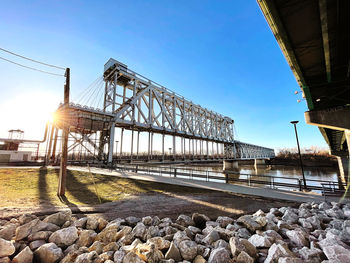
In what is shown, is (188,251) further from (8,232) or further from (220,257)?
(8,232)

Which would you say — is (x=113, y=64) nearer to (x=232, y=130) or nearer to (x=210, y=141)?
(x=210, y=141)

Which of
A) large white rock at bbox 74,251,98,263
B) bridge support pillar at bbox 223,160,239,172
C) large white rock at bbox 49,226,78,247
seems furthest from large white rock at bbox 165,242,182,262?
bridge support pillar at bbox 223,160,239,172

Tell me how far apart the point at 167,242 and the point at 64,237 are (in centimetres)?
272

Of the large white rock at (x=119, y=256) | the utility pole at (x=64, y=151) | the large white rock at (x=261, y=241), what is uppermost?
the utility pole at (x=64, y=151)

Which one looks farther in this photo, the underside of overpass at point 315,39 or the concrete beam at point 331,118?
the concrete beam at point 331,118

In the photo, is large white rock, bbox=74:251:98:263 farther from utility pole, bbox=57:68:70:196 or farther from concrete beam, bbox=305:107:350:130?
concrete beam, bbox=305:107:350:130

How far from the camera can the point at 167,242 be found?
144 inches

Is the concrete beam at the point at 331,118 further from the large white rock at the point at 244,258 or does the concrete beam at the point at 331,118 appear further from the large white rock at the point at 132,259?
the large white rock at the point at 132,259

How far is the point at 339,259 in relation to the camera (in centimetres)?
310

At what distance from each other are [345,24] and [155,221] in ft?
35.7

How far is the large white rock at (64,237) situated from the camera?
12.2 feet

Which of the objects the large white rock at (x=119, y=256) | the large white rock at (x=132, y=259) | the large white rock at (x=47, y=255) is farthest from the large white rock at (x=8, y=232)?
the large white rock at (x=132, y=259)

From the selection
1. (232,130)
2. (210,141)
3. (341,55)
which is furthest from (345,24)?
(232,130)

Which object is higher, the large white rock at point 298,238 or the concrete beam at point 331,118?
the concrete beam at point 331,118
